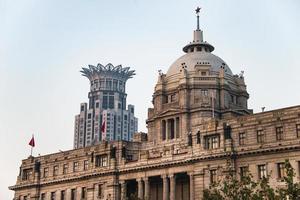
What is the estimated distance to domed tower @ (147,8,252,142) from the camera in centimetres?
8844

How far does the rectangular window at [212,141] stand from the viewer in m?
74.9

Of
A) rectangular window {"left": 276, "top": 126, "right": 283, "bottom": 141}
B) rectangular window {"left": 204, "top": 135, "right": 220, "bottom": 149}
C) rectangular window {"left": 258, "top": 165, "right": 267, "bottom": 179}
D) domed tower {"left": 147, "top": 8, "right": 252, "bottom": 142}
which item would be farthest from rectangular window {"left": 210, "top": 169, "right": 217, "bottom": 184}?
domed tower {"left": 147, "top": 8, "right": 252, "bottom": 142}

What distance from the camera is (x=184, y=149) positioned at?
81.1m

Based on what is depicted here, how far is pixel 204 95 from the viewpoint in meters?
90.7

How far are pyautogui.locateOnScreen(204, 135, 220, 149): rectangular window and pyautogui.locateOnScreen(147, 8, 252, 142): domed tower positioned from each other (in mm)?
9145

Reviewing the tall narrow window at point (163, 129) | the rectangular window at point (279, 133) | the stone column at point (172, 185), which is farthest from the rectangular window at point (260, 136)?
the tall narrow window at point (163, 129)

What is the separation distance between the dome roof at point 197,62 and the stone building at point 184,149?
0.18 meters

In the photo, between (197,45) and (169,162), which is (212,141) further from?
(197,45)

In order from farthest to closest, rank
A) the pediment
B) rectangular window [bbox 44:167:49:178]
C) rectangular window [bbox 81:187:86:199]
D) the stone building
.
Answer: rectangular window [bbox 44:167:49:178]
rectangular window [bbox 81:187:86:199]
the pediment
the stone building

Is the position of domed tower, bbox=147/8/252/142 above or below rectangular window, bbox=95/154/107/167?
above

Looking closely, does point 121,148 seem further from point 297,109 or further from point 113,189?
point 297,109

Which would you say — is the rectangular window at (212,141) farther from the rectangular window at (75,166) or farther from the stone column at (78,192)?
the rectangular window at (75,166)

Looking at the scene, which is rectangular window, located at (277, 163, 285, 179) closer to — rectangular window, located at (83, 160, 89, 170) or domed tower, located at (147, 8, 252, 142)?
domed tower, located at (147, 8, 252, 142)

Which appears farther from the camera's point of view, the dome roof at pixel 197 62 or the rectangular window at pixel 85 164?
the dome roof at pixel 197 62
